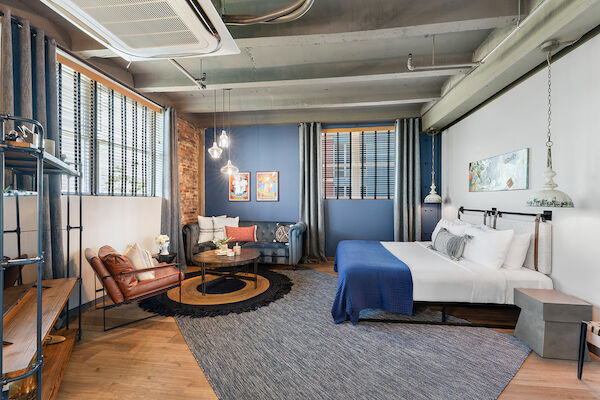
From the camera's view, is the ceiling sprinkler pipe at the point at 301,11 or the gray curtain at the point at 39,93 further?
the gray curtain at the point at 39,93

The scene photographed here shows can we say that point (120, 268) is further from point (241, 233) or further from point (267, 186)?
point (267, 186)

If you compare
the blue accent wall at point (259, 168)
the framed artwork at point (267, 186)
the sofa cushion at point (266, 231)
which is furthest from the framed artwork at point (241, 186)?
the sofa cushion at point (266, 231)

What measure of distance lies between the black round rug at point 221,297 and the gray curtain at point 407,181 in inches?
108

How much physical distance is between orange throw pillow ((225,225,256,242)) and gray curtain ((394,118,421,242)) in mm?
3030

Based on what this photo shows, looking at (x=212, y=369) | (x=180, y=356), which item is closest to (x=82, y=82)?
(x=180, y=356)

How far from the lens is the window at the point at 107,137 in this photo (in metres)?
3.18

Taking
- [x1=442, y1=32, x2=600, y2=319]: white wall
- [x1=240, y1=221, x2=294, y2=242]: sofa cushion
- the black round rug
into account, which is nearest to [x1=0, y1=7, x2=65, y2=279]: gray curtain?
the black round rug

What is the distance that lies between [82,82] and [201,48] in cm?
278

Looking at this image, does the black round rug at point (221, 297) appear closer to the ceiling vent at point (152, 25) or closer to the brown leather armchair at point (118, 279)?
the brown leather armchair at point (118, 279)

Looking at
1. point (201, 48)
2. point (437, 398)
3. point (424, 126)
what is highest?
point (424, 126)

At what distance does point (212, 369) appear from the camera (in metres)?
2.16

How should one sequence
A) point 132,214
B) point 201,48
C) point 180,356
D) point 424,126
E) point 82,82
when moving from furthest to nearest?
point 424,126, point 132,214, point 82,82, point 180,356, point 201,48

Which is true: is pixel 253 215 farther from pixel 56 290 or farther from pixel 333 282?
pixel 56 290

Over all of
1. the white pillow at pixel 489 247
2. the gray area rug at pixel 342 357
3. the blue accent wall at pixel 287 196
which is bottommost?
the gray area rug at pixel 342 357
